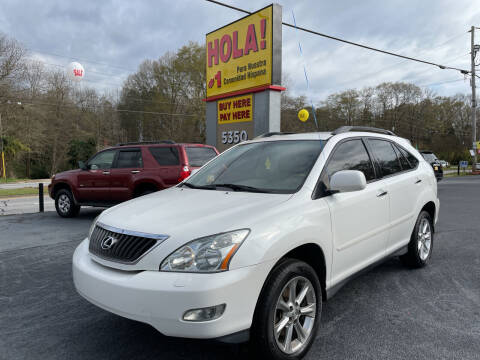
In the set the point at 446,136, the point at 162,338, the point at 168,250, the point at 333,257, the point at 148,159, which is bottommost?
the point at 162,338

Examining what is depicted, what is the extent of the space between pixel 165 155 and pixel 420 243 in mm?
5661

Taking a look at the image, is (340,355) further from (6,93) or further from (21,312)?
(6,93)

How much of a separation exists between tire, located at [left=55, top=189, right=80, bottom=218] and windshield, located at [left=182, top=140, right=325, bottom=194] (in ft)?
22.1

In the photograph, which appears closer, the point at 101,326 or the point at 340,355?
the point at 340,355

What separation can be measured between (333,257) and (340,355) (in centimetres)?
71

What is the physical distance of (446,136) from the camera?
62.6m

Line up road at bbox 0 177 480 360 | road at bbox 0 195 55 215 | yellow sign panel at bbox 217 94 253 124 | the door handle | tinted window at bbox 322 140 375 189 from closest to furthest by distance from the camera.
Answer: road at bbox 0 177 480 360, tinted window at bbox 322 140 375 189, the door handle, road at bbox 0 195 55 215, yellow sign panel at bbox 217 94 253 124

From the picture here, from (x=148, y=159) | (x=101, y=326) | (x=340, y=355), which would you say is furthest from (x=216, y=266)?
(x=148, y=159)

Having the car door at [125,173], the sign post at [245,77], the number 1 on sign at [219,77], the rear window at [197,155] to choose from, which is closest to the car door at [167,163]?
the rear window at [197,155]

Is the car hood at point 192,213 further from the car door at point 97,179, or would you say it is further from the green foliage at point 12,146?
the green foliage at point 12,146

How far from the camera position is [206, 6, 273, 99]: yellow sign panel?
1086 cm

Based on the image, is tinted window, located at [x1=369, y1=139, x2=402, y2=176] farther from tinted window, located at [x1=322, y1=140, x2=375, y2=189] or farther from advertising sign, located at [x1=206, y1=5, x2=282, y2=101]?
advertising sign, located at [x1=206, y1=5, x2=282, y2=101]

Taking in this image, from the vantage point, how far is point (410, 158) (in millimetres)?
4434

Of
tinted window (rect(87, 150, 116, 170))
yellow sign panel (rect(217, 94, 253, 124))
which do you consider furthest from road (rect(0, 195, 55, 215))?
yellow sign panel (rect(217, 94, 253, 124))
